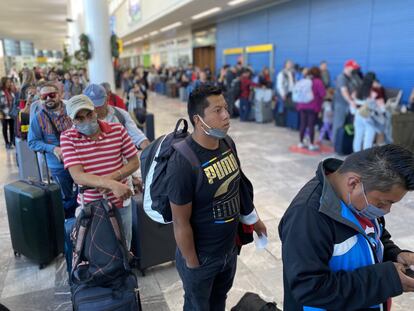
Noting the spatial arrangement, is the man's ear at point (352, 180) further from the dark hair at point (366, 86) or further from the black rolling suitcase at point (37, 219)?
the dark hair at point (366, 86)

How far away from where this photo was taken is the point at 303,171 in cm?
595

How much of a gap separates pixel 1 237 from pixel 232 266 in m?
2.91

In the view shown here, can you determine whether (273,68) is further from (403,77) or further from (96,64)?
(96,64)

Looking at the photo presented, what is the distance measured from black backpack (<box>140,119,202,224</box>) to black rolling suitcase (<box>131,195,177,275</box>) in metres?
1.02

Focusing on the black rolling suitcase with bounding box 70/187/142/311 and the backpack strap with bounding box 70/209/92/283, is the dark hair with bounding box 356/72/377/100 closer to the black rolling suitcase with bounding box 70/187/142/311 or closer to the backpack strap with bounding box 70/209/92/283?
the black rolling suitcase with bounding box 70/187/142/311

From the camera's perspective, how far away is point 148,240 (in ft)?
9.61

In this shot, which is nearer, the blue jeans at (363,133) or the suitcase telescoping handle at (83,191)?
the suitcase telescoping handle at (83,191)

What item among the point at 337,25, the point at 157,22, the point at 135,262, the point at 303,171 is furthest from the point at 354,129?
the point at 157,22

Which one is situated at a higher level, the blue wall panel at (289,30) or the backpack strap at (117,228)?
the blue wall panel at (289,30)

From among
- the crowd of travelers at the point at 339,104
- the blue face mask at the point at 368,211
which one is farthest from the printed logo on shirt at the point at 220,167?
the crowd of travelers at the point at 339,104

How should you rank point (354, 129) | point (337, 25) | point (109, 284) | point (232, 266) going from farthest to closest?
point (337, 25) → point (354, 129) → point (109, 284) → point (232, 266)

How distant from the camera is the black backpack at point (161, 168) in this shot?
170 centimetres

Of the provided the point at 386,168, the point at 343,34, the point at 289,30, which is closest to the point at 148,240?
the point at 386,168

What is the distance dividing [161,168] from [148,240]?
1397mm
